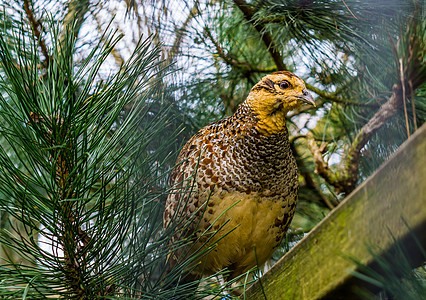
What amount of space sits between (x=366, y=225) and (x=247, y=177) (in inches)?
50.3

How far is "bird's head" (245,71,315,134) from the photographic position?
88.4 inches

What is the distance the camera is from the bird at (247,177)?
2164 mm

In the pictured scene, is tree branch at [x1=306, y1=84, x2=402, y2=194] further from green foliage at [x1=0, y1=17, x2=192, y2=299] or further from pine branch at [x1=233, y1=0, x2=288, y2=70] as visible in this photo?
green foliage at [x1=0, y1=17, x2=192, y2=299]

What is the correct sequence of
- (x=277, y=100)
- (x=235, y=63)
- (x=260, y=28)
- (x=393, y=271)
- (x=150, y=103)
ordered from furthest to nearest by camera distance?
(x=235, y=63) < (x=260, y=28) < (x=277, y=100) < (x=150, y=103) < (x=393, y=271)

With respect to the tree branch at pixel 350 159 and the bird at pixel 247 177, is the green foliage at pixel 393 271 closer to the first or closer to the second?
the bird at pixel 247 177

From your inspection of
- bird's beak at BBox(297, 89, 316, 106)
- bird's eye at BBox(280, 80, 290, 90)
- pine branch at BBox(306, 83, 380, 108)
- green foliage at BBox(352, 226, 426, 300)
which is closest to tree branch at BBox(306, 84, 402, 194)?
pine branch at BBox(306, 83, 380, 108)

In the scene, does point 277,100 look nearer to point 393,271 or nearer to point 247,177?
point 247,177

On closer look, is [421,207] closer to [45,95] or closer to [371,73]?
[45,95]

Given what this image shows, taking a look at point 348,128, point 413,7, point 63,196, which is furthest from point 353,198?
point 348,128

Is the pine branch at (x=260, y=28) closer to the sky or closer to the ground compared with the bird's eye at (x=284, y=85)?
closer to the sky

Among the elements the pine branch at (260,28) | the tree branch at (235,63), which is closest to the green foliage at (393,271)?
the pine branch at (260,28)

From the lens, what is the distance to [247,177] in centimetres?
218

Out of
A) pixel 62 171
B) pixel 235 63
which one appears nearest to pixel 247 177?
pixel 62 171

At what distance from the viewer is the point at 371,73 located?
2461 millimetres
